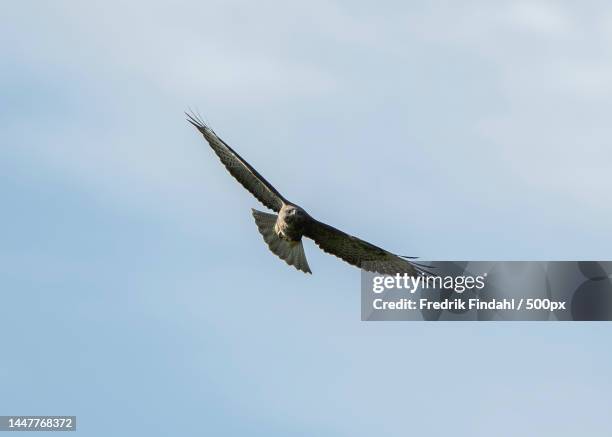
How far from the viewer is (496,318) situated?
42.9 meters

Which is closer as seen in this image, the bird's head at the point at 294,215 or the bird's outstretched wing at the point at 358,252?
the bird's head at the point at 294,215

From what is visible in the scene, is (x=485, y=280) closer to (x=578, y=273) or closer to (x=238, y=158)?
(x=578, y=273)

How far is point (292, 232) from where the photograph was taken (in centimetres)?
4128

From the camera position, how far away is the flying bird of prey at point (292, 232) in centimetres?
4131

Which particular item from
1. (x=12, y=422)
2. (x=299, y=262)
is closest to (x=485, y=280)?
(x=299, y=262)

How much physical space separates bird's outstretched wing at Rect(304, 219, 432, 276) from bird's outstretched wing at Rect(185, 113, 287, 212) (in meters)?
0.72

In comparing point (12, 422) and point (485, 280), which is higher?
point (485, 280)

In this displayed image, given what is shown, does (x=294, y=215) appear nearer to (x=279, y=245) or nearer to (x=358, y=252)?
(x=279, y=245)

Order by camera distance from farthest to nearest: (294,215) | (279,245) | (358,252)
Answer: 1. (358,252)
2. (279,245)
3. (294,215)

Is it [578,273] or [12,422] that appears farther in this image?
[578,273]

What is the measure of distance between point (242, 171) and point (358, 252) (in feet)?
6.83

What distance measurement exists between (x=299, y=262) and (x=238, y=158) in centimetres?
183

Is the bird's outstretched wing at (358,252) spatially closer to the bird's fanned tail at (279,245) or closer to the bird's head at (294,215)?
the bird's head at (294,215)

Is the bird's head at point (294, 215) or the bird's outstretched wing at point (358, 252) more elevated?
the bird's head at point (294, 215)
